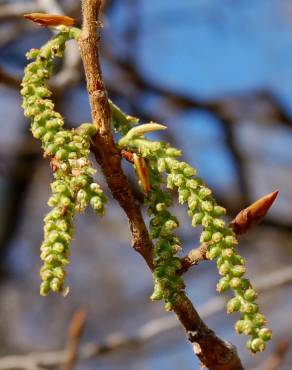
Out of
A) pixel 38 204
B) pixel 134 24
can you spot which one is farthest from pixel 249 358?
pixel 134 24

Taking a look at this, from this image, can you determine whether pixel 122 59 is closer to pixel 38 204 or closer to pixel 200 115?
pixel 200 115

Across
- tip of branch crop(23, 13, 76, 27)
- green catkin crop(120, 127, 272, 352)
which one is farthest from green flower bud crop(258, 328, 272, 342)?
tip of branch crop(23, 13, 76, 27)

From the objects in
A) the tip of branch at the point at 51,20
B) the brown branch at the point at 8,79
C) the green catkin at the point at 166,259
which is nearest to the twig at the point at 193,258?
the green catkin at the point at 166,259

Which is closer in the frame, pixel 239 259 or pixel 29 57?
pixel 239 259

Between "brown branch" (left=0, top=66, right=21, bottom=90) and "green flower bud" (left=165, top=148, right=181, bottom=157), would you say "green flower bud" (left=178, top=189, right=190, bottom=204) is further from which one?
"brown branch" (left=0, top=66, right=21, bottom=90)

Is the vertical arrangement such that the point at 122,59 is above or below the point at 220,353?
above
